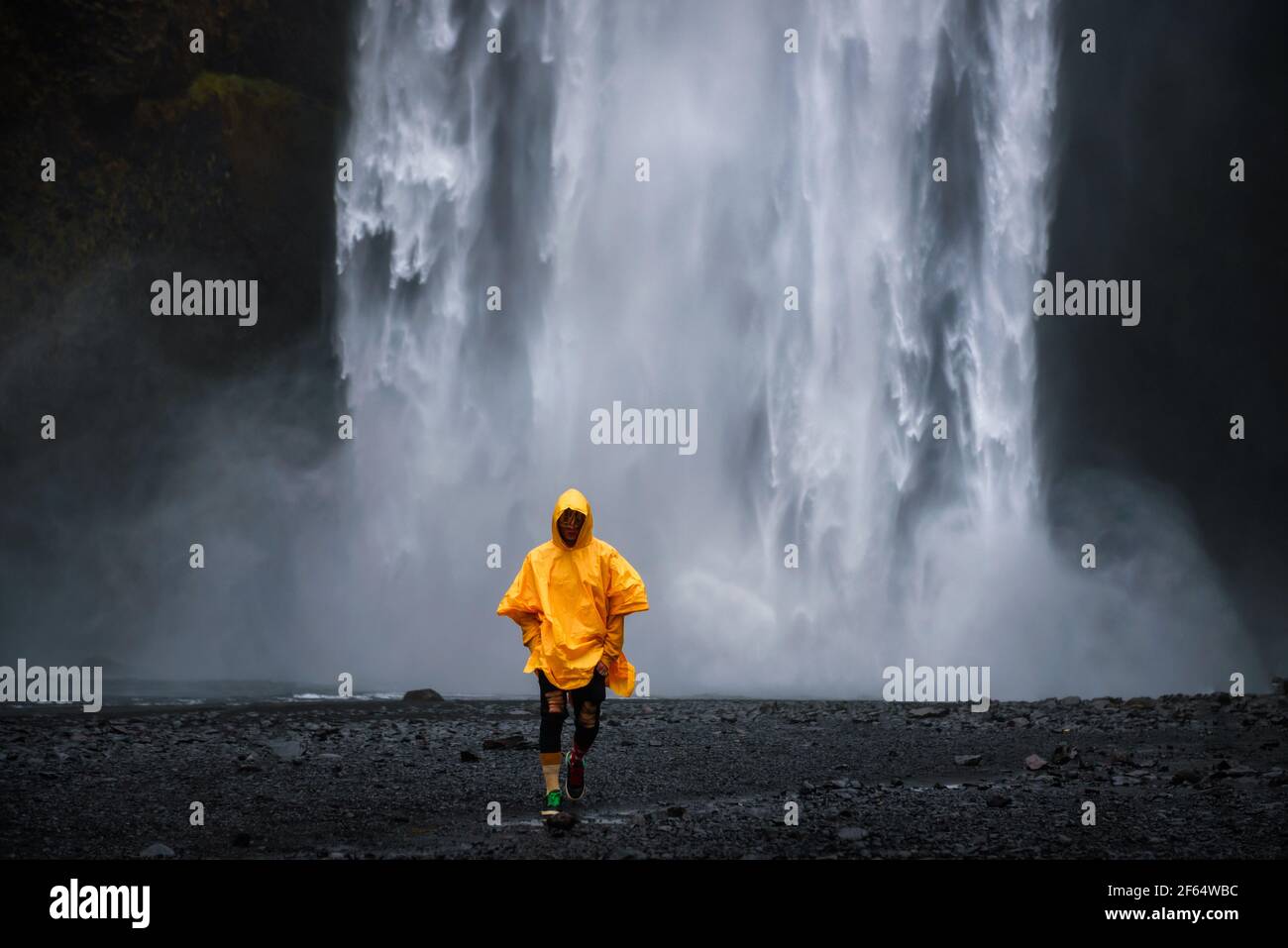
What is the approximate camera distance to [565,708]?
356 inches

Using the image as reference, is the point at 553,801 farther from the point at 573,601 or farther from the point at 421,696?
the point at 421,696

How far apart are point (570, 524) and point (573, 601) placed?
1.85ft

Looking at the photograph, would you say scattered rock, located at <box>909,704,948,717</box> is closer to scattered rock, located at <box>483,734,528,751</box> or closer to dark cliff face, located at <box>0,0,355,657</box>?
scattered rock, located at <box>483,734,528,751</box>

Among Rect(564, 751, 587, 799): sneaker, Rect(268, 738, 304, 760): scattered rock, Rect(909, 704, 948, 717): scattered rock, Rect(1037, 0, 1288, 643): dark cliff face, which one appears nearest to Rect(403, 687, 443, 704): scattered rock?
Rect(268, 738, 304, 760): scattered rock

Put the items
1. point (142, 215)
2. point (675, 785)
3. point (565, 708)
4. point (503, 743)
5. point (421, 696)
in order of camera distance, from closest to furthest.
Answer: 1. point (565, 708)
2. point (675, 785)
3. point (503, 743)
4. point (421, 696)
5. point (142, 215)

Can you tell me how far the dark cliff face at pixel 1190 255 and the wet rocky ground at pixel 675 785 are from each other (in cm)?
1752

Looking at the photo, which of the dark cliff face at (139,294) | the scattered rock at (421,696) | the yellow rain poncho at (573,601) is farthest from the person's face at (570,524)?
the dark cliff face at (139,294)

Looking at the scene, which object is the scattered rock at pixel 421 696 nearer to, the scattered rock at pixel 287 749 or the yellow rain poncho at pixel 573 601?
the scattered rock at pixel 287 749

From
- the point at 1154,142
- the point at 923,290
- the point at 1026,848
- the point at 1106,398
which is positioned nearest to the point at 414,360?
the point at 923,290

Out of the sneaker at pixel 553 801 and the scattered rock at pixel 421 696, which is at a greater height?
the sneaker at pixel 553 801

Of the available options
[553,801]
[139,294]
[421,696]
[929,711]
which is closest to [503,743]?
[553,801]

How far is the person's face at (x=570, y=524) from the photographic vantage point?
8727mm

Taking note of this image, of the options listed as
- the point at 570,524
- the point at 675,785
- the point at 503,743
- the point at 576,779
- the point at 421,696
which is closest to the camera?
the point at 570,524

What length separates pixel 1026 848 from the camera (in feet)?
25.8
